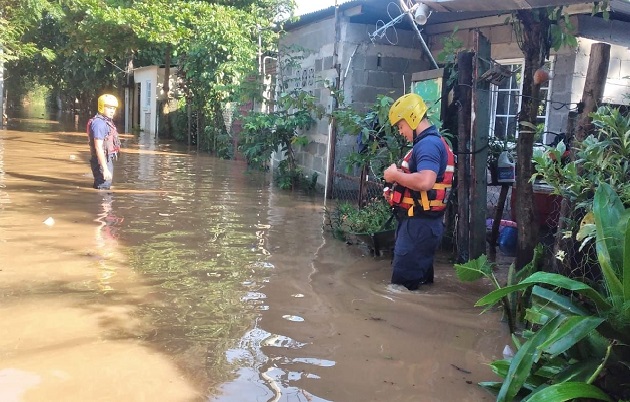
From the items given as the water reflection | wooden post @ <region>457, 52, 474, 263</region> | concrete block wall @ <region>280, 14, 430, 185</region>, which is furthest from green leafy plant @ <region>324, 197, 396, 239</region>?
concrete block wall @ <region>280, 14, 430, 185</region>

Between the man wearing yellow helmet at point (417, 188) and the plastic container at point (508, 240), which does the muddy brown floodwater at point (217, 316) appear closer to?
the man wearing yellow helmet at point (417, 188)

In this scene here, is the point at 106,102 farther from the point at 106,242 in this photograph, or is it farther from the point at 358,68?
the point at 358,68

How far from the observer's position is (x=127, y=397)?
324 cm

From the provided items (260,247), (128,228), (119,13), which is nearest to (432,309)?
(260,247)

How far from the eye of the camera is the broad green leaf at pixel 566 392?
8.98ft

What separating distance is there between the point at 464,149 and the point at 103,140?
6199 mm

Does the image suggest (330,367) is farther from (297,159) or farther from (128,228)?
(297,159)

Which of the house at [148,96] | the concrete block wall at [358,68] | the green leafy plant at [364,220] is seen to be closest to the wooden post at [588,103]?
the green leafy plant at [364,220]

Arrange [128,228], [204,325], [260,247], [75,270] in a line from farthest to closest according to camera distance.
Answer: [128,228]
[260,247]
[75,270]
[204,325]

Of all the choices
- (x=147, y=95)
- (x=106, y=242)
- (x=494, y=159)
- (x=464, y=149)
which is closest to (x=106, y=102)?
(x=106, y=242)

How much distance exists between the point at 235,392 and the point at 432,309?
2.14 meters

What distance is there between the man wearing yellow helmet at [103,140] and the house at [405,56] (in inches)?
140

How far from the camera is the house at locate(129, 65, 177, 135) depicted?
27909 mm

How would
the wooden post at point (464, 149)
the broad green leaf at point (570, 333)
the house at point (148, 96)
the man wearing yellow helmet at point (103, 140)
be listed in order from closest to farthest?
the broad green leaf at point (570, 333)
the wooden post at point (464, 149)
the man wearing yellow helmet at point (103, 140)
the house at point (148, 96)
